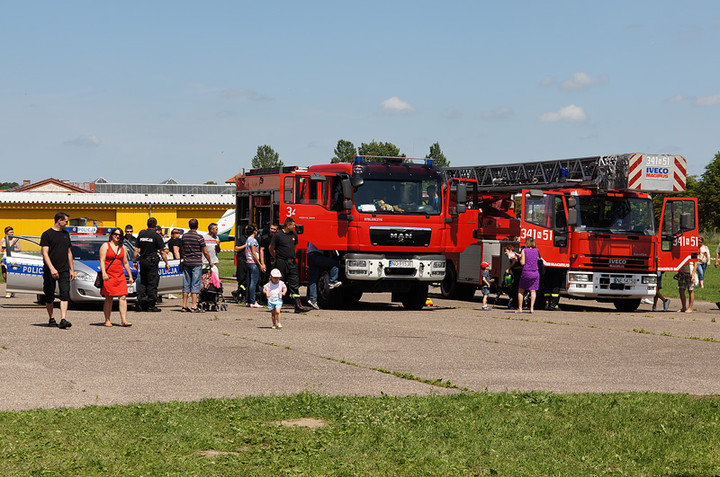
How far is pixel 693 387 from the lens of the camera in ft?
33.0

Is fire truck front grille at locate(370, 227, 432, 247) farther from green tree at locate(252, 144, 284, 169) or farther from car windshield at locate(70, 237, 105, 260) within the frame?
green tree at locate(252, 144, 284, 169)

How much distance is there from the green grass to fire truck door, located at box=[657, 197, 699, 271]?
13657mm

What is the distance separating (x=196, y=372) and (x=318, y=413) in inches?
116

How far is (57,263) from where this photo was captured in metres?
15.2

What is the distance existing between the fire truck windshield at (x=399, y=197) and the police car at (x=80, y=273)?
4089 millimetres

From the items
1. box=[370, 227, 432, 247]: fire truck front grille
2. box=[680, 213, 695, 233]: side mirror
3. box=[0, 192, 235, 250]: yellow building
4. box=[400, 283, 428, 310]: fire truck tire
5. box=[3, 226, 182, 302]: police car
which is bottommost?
box=[400, 283, 428, 310]: fire truck tire

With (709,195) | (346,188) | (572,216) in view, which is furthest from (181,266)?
(709,195)

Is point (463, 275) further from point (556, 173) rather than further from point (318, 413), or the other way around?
point (318, 413)

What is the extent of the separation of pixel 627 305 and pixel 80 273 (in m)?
12.4

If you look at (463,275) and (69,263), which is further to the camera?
(463,275)

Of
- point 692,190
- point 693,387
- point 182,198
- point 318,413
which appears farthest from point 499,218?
point 692,190

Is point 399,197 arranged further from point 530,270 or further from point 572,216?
point 572,216

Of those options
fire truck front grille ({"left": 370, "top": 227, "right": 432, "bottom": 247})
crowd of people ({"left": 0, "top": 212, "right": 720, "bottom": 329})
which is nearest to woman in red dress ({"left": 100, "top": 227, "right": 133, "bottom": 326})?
crowd of people ({"left": 0, "top": 212, "right": 720, "bottom": 329})

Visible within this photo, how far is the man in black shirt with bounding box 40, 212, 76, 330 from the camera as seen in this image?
15052 mm
